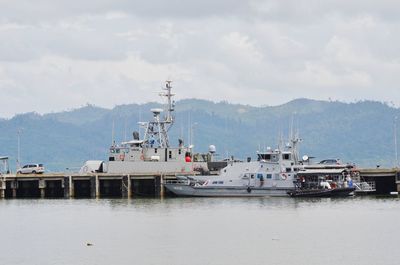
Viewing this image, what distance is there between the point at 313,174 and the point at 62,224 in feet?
117

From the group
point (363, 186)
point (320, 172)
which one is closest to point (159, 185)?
point (320, 172)

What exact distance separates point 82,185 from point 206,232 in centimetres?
5106

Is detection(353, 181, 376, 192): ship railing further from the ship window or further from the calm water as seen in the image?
the ship window

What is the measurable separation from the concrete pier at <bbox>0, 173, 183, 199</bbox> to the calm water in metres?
9.77

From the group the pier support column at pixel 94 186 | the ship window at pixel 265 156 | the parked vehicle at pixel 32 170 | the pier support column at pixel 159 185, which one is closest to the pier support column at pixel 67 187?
the pier support column at pixel 94 186

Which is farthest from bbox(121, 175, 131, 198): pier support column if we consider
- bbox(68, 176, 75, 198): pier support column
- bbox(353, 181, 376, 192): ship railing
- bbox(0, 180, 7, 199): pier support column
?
bbox(353, 181, 376, 192): ship railing

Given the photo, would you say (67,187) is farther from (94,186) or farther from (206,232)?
(206,232)

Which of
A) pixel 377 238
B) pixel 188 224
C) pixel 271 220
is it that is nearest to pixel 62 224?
pixel 188 224

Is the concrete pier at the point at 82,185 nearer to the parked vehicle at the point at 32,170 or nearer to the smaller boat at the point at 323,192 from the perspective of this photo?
the parked vehicle at the point at 32,170

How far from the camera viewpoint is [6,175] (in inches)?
5162

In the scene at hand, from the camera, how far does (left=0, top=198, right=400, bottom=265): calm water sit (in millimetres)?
69438

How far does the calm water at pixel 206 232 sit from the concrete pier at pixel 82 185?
9768 millimetres

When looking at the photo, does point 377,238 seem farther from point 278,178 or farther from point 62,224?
point 278,178

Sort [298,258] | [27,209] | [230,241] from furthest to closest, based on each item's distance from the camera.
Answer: [27,209] → [230,241] → [298,258]
